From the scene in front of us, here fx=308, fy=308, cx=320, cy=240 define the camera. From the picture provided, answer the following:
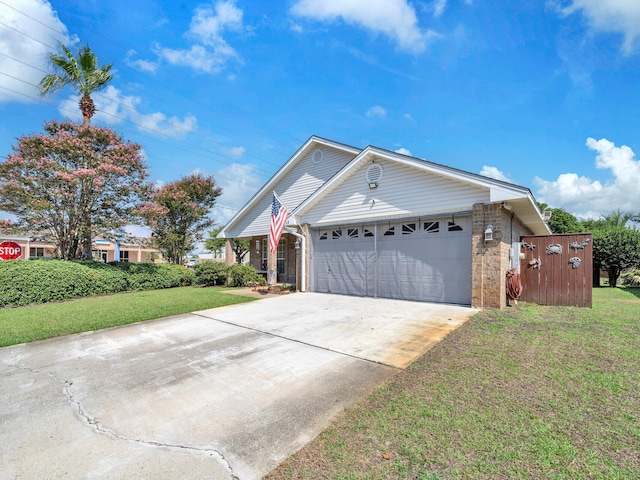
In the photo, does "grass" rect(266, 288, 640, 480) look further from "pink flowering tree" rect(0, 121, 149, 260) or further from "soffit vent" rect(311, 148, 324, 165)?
"pink flowering tree" rect(0, 121, 149, 260)

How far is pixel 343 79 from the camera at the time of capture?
1552 cm

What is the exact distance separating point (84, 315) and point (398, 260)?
362 inches

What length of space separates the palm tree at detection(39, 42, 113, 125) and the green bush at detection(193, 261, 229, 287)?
8350 mm

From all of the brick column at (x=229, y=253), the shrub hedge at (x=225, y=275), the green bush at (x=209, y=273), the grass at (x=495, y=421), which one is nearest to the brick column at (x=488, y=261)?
the grass at (x=495, y=421)

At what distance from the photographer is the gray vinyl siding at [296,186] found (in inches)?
575

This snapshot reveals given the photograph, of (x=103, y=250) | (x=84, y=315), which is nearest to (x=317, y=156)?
(x=84, y=315)

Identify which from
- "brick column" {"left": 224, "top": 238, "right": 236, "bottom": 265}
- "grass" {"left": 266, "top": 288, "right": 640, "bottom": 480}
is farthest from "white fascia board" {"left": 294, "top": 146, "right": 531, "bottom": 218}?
"brick column" {"left": 224, "top": 238, "right": 236, "bottom": 265}

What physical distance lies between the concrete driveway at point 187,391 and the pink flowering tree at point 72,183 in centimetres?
915

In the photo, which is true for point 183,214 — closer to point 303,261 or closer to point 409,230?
point 303,261

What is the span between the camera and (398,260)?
33.3 ft

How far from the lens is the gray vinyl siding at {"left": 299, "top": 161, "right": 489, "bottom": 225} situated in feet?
29.0

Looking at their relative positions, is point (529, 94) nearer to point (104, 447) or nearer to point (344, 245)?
point (344, 245)

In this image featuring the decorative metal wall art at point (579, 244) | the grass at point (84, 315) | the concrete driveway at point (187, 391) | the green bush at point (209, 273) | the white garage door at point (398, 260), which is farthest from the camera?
the green bush at point (209, 273)

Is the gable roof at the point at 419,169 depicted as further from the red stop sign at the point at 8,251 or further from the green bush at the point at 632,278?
the red stop sign at the point at 8,251
